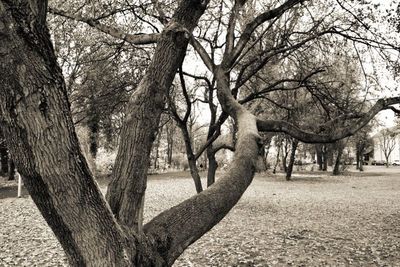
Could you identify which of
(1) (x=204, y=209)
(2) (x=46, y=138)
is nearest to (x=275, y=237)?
(1) (x=204, y=209)

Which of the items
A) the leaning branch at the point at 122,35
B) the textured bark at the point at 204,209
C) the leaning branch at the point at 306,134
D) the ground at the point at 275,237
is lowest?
the ground at the point at 275,237

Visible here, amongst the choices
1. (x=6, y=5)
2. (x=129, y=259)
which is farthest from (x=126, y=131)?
(x=6, y=5)

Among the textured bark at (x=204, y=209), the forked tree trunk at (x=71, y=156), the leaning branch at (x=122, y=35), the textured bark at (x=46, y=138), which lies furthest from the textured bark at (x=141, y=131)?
the leaning branch at (x=122, y=35)

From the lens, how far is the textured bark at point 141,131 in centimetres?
270

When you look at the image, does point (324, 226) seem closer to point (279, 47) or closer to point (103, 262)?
point (279, 47)

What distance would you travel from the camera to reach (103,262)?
7.45 ft

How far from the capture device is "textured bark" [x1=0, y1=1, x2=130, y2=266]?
1.96m

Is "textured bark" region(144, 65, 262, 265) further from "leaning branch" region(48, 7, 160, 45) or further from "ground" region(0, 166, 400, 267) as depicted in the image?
"ground" region(0, 166, 400, 267)

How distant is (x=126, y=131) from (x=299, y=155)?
166ft

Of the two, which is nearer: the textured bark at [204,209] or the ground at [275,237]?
the textured bark at [204,209]

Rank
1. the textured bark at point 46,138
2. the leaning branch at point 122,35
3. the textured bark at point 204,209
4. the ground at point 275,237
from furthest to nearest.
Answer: the ground at point 275,237
the leaning branch at point 122,35
the textured bark at point 204,209
the textured bark at point 46,138

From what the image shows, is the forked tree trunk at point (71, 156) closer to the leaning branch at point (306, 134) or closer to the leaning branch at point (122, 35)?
the leaning branch at point (306, 134)

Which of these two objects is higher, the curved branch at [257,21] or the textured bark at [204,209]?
the curved branch at [257,21]

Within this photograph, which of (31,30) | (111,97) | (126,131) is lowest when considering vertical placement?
(126,131)
